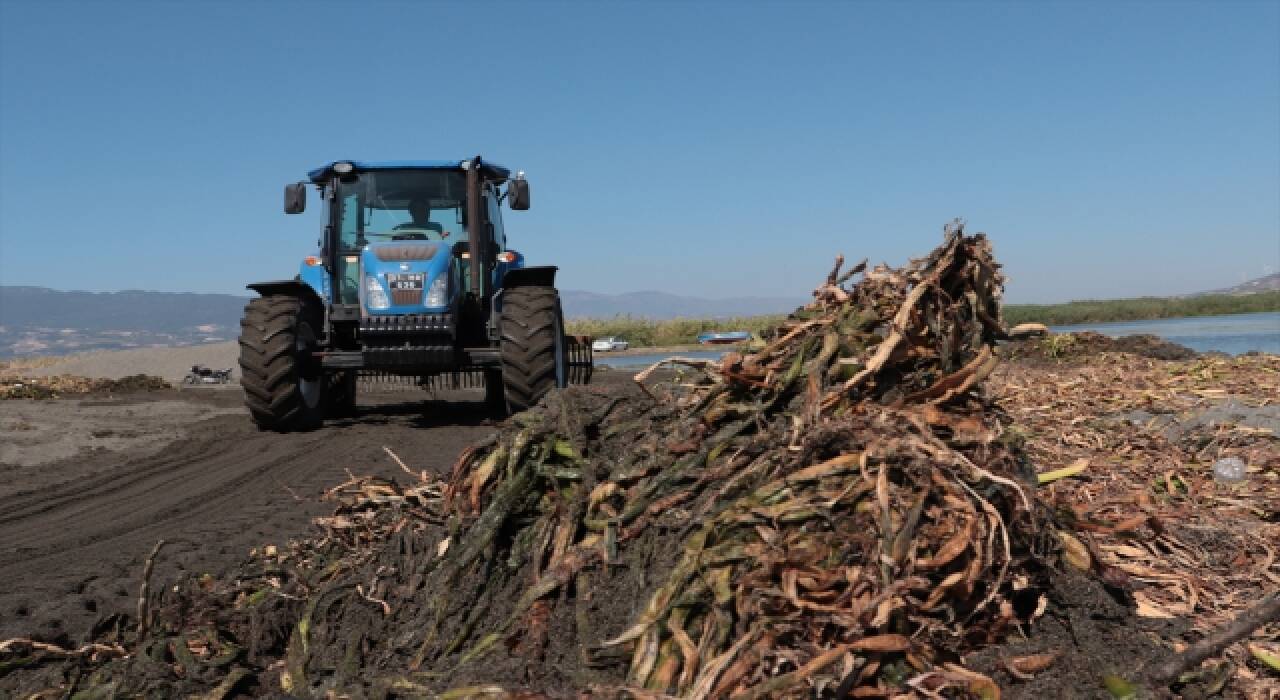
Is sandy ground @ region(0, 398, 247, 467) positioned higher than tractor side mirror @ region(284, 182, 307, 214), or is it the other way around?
tractor side mirror @ region(284, 182, 307, 214)

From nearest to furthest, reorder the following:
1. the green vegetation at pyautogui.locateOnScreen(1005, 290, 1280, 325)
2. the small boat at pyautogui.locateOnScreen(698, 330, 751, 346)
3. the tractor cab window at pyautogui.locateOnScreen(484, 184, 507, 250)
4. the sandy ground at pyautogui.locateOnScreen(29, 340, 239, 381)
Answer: the small boat at pyautogui.locateOnScreen(698, 330, 751, 346)
the tractor cab window at pyautogui.locateOnScreen(484, 184, 507, 250)
the sandy ground at pyautogui.locateOnScreen(29, 340, 239, 381)
the green vegetation at pyautogui.locateOnScreen(1005, 290, 1280, 325)

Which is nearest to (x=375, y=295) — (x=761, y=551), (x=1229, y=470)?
(x=1229, y=470)

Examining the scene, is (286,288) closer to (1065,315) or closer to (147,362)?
(147,362)

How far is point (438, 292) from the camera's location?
10430mm

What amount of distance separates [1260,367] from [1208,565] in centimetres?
555

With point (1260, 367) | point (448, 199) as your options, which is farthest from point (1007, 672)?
point (448, 199)

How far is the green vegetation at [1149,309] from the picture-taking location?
157 ft

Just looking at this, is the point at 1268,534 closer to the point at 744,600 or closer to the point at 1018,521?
the point at 1018,521

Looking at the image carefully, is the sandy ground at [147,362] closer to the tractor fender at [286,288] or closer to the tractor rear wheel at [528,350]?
the tractor fender at [286,288]

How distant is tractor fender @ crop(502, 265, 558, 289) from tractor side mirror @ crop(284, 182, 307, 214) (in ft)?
8.21

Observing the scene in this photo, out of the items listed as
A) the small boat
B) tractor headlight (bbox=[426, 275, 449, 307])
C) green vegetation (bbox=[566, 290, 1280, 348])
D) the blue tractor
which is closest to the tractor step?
the blue tractor

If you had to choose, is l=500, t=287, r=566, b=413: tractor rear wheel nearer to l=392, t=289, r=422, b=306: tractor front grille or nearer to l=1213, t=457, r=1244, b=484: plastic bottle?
l=392, t=289, r=422, b=306: tractor front grille

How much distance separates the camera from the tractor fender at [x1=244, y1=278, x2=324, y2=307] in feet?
35.1

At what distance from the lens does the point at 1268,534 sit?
10.7 ft
